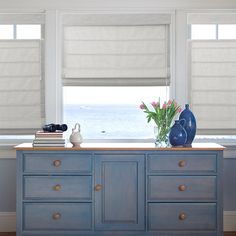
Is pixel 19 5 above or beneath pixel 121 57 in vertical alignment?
above

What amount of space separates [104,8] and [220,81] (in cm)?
135

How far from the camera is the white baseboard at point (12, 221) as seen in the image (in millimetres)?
4418

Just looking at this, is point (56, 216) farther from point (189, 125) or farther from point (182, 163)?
point (189, 125)

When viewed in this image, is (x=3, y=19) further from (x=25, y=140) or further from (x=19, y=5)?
(x=25, y=140)

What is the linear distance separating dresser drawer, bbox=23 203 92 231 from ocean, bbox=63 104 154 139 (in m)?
0.90

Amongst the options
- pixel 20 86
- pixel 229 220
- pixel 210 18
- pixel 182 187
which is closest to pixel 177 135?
pixel 182 187

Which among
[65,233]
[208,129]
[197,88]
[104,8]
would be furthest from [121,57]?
[65,233]

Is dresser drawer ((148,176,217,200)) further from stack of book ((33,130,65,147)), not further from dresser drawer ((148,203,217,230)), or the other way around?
stack of book ((33,130,65,147))

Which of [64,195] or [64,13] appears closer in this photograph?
[64,195]

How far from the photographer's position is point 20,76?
4.40m

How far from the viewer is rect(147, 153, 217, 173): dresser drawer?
151 inches

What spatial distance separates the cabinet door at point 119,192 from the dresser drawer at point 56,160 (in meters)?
0.11

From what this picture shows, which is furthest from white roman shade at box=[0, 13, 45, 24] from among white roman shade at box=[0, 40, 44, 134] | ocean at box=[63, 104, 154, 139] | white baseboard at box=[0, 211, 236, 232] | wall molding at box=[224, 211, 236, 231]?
wall molding at box=[224, 211, 236, 231]

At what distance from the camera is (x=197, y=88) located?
4414 millimetres
